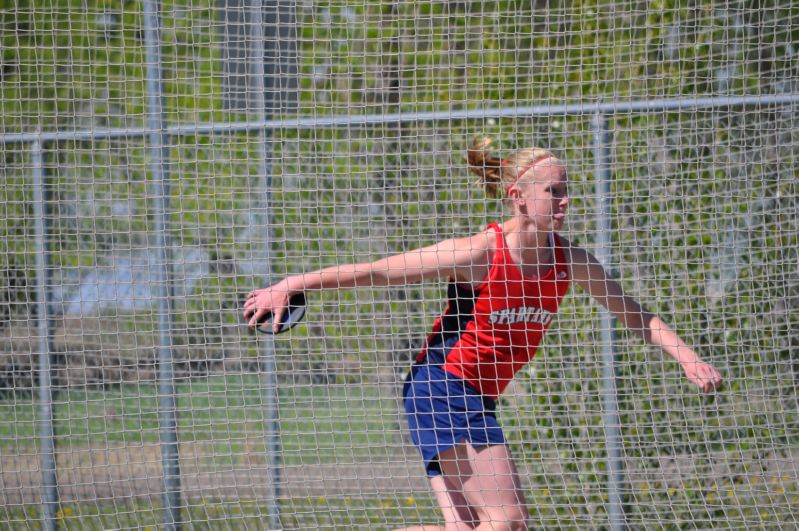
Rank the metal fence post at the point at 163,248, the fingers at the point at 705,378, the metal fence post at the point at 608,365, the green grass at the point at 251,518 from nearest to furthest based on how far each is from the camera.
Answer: the fingers at the point at 705,378 < the metal fence post at the point at 608,365 < the metal fence post at the point at 163,248 < the green grass at the point at 251,518

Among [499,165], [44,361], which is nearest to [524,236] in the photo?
[499,165]

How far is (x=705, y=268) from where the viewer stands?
3.88 meters

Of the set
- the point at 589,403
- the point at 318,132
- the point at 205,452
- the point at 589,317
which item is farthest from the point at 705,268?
the point at 205,452

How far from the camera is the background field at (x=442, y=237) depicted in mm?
3592

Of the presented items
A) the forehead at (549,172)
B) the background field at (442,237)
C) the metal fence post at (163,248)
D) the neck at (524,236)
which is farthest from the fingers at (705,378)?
the metal fence post at (163,248)

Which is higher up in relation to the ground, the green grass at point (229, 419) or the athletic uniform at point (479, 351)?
the athletic uniform at point (479, 351)

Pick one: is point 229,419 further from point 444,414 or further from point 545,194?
point 545,194

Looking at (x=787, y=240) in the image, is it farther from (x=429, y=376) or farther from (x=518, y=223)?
(x=429, y=376)

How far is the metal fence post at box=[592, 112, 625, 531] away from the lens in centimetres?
359

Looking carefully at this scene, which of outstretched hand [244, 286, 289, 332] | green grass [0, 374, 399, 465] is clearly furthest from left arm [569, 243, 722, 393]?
green grass [0, 374, 399, 465]

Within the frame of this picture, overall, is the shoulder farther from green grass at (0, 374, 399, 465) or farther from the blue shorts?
green grass at (0, 374, 399, 465)

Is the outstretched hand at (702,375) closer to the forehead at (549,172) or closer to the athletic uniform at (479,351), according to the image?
the athletic uniform at (479,351)

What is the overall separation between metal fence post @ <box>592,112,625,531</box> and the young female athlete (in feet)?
1.40

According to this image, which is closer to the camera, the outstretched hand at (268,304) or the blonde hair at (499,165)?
the outstretched hand at (268,304)
